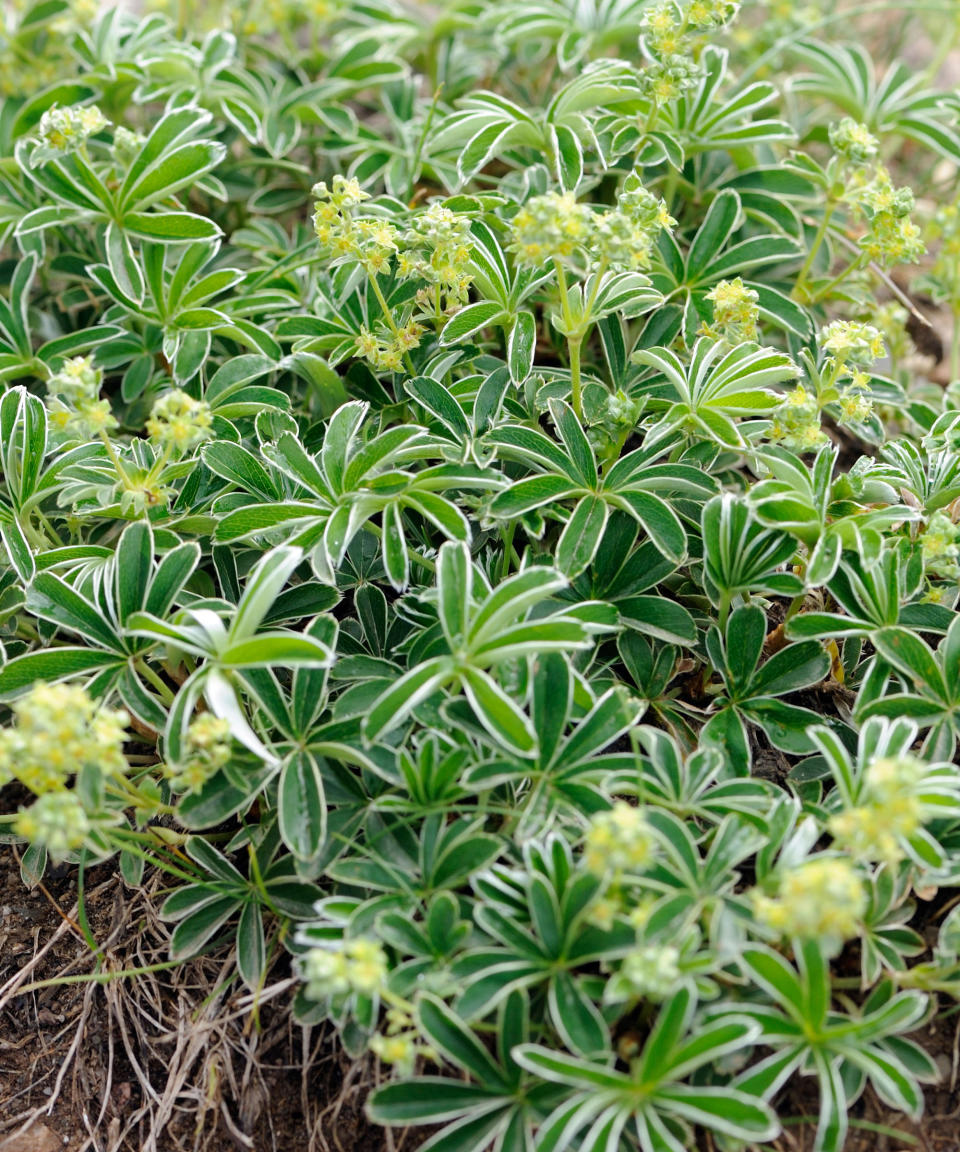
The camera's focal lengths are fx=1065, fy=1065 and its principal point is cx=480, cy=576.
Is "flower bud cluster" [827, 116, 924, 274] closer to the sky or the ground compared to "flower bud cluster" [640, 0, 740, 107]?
closer to the ground

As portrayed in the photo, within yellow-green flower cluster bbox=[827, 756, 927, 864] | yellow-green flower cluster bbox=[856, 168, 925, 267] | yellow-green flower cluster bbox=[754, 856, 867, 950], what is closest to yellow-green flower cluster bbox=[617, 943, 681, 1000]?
yellow-green flower cluster bbox=[754, 856, 867, 950]

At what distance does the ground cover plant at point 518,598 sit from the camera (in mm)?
1350

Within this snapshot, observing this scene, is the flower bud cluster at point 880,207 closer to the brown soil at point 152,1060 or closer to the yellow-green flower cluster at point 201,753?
the yellow-green flower cluster at point 201,753

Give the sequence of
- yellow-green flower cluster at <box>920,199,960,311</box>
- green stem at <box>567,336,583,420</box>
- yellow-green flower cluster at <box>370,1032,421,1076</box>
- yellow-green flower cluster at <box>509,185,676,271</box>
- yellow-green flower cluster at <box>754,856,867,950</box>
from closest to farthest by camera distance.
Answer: yellow-green flower cluster at <box>754,856,867,950</box> < yellow-green flower cluster at <box>370,1032,421,1076</box> < yellow-green flower cluster at <box>509,185,676,271</box> < green stem at <box>567,336,583,420</box> < yellow-green flower cluster at <box>920,199,960,311</box>

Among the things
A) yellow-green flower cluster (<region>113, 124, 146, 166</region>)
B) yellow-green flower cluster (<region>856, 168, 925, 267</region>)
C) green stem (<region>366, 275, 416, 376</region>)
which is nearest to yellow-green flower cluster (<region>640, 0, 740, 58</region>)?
yellow-green flower cluster (<region>856, 168, 925, 267</region>)

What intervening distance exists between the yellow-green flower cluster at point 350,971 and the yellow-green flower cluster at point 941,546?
3.44ft

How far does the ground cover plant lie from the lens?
135 centimetres

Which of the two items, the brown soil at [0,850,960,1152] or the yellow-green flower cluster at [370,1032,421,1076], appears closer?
the yellow-green flower cluster at [370,1032,421,1076]

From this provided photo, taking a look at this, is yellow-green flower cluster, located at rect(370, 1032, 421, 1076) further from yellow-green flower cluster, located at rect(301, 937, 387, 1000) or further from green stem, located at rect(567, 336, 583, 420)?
green stem, located at rect(567, 336, 583, 420)

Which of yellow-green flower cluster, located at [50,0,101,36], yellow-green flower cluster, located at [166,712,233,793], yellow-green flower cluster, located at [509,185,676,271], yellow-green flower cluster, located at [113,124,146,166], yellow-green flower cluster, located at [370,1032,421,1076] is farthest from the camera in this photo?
yellow-green flower cluster, located at [50,0,101,36]

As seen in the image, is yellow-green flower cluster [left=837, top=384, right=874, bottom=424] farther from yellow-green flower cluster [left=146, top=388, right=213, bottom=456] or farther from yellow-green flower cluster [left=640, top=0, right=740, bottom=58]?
yellow-green flower cluster [left=146, top=388, right=213, bottom=456]

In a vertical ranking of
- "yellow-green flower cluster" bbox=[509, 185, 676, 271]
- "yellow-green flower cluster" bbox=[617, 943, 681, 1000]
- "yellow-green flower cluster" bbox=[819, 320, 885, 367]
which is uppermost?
"yellow-green flower cluster" bbox=[509, 185, 676, 271]

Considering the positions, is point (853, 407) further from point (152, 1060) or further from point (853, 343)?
point (152, 1060)

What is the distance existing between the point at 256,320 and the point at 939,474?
142cm
